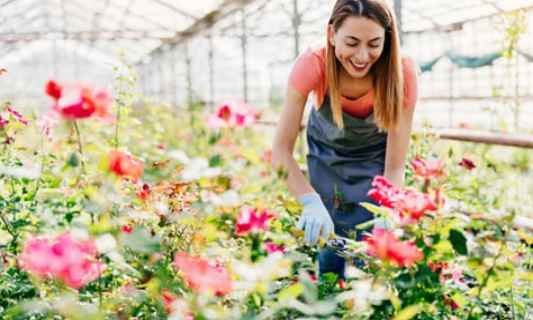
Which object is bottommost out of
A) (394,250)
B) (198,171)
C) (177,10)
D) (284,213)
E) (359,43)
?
(284,213)

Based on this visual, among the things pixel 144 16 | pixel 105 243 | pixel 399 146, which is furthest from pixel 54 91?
pixel 144 16

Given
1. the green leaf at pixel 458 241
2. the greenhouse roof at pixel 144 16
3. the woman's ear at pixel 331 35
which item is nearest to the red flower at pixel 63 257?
the green leaf at pixel 458 241

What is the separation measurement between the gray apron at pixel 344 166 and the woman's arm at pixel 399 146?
19 centimetres

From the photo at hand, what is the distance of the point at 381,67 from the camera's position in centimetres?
178

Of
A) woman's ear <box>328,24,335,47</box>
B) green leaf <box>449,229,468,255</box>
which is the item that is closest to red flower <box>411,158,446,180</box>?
green leaf <box>449,229,468,255</box>

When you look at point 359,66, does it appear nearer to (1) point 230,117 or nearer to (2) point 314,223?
(2) point 314,223

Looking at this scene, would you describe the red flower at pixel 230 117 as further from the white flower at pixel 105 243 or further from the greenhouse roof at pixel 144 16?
the greenhouse roof at pixel 144 16

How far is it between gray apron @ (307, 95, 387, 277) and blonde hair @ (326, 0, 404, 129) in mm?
235

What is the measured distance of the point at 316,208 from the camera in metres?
1.65

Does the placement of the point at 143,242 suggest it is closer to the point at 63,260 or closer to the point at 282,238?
the point at 63,260

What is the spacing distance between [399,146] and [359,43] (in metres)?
0.36

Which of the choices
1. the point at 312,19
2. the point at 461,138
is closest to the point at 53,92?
the point at 461,138

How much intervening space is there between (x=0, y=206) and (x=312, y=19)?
5594mm

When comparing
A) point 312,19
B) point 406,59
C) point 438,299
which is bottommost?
point 438,299
